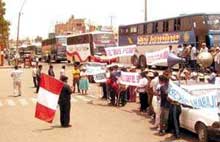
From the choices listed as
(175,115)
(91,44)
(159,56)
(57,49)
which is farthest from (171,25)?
(57,49)

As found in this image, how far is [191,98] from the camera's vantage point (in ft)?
48.3

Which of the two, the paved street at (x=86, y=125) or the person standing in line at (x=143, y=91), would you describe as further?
the person standing in line at (x=143, y=91)

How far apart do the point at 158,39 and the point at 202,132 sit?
2624 centimetres

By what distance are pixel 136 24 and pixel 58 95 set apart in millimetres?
28080

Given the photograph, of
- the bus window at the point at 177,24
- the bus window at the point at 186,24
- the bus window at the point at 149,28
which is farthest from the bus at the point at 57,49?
the bus window at the point at 186,24

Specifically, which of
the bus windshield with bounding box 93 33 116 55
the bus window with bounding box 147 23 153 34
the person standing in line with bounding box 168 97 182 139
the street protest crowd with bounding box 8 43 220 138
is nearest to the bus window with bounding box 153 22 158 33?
the bus window with bounding box 147 23 153 34

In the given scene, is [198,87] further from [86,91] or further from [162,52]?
[86,91]

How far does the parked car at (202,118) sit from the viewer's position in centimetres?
1341

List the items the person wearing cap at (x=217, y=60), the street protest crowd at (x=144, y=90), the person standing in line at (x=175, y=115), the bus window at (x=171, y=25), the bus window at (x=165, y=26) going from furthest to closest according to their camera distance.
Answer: the bus window at (x=165, y=26), the bus window at (x=171, y=25), the person wearing cap at (x=217, y=60), the street protest crowd at (x=144, y=90), the person standing in line at (x=175, y=115)

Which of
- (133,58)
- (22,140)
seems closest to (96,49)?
(133,58)

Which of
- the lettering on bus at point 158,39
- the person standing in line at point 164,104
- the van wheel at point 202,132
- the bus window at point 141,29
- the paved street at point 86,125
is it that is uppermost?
the bus window at point 141,29

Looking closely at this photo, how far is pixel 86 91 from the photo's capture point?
92.1 feet

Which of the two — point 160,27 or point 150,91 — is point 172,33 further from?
point 150,91

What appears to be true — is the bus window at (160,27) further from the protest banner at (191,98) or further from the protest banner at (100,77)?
the protest banner at (191,98)
